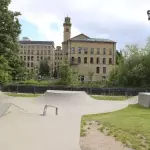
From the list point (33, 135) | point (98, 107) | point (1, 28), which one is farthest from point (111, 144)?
point (1, 28)

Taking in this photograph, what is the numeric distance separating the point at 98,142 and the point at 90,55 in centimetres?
7727

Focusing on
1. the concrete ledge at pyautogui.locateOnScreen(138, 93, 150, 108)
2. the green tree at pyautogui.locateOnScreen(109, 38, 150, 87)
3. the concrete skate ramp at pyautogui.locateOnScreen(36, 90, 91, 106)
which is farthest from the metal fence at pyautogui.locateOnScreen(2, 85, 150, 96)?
the concrete skate ramp at pyautogui.locateOnScreen(36, 90, 91, 106)

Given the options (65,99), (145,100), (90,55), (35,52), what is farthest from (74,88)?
(35,52)

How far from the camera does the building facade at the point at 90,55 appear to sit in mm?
84750

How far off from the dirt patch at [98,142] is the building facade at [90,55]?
240 feet

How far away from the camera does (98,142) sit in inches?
384

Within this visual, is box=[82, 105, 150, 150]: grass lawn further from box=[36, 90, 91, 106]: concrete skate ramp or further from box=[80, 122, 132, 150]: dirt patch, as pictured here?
box=[36, 90, 91, 106]: concrete skate ramp

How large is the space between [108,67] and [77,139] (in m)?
78.8

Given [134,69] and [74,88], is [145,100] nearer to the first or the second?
[74,88]

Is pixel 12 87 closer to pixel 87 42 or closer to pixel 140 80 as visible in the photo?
pixel 140 80

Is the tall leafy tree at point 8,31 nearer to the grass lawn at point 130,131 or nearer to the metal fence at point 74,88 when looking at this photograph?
the metal fence at point 74,88

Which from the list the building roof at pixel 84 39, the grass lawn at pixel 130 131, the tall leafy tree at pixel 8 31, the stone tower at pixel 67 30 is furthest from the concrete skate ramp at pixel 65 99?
the stone tower at pixel 67 30

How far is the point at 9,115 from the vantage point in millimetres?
13711

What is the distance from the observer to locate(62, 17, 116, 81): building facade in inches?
3337
